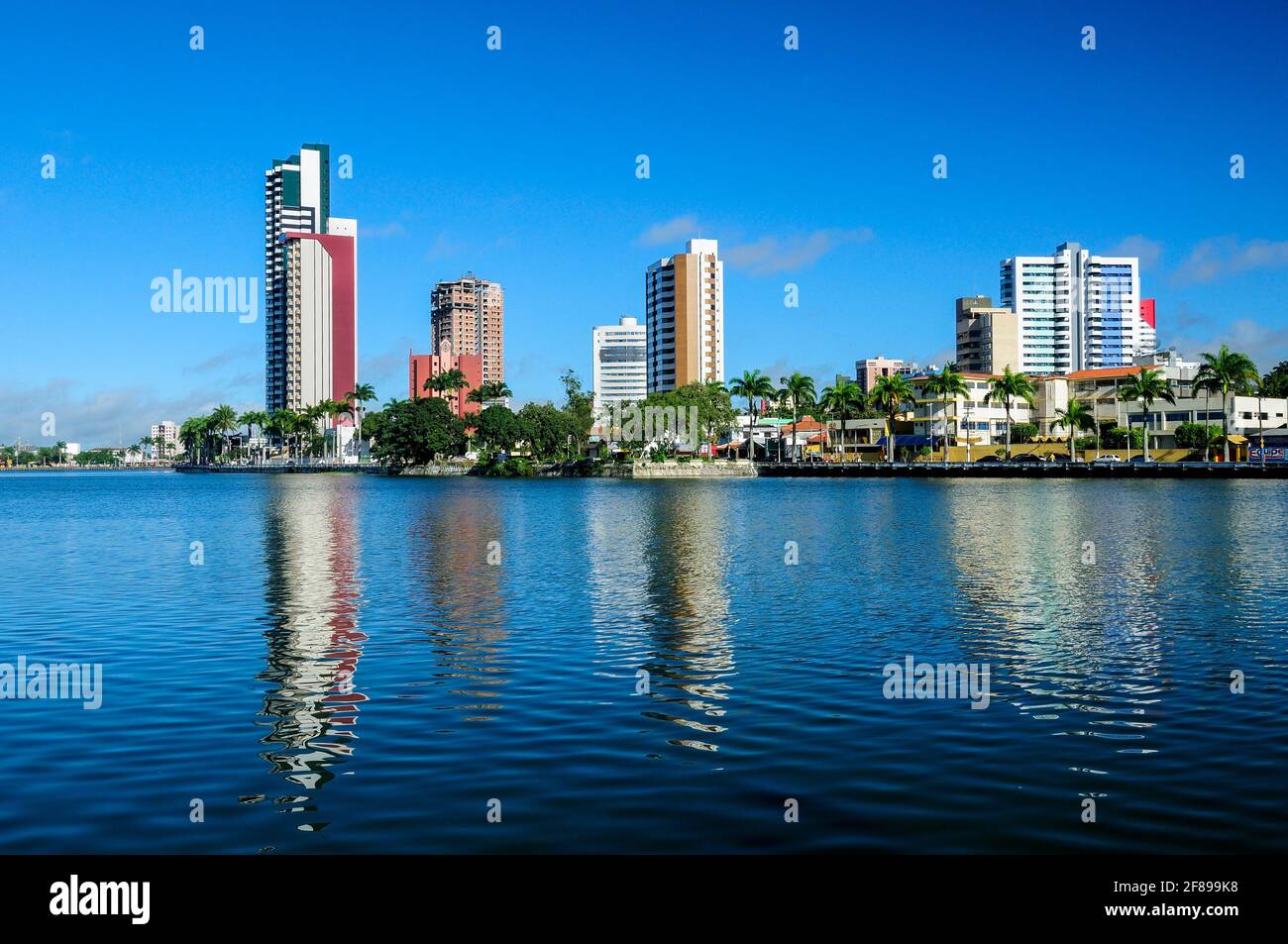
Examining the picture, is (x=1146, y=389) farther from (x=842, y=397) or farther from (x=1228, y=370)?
(x=842, y=397)

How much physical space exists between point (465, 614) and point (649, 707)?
12.0m

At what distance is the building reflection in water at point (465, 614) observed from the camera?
18.7 m

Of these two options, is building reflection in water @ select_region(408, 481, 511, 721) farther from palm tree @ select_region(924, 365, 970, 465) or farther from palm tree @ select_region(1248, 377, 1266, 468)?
palm tree @ select_region(924, 365, 970, 465)

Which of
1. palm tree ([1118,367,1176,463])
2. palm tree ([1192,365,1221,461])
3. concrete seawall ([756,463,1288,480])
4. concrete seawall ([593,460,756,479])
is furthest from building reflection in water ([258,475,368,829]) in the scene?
concrete seawall ([593,460,756,479])

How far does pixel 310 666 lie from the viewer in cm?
2106

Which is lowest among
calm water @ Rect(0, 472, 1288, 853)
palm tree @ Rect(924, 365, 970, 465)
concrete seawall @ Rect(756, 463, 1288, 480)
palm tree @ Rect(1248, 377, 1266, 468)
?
calm water @ Rect(0, 472, 1288, 853)

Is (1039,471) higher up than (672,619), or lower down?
higher up

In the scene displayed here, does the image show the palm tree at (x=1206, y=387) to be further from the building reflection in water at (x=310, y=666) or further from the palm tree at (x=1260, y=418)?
the building reflection in water at (x=310, y=666)

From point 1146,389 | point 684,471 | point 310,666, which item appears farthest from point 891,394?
point 310,666

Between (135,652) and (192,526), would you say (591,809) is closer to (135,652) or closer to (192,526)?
(135,652)

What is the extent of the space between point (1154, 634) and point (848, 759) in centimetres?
1274

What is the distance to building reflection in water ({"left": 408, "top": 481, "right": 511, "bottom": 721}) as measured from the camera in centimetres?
1867

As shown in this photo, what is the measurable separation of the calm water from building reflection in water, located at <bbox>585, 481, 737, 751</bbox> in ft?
0.46
